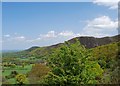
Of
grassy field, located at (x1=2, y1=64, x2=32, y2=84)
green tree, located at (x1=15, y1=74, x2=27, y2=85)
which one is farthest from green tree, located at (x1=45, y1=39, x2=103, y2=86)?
grassy field, located at (x1=2, y1=64, x2=32, y2=84)

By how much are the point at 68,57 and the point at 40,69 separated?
3.20 m

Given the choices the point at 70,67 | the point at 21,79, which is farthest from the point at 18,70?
the point at 70,67

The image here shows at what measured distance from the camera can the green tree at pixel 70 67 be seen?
6.25 meters

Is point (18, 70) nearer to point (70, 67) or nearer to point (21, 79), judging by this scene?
point (21, 79)

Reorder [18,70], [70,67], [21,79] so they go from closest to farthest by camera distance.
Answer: [70,67], [21,79], [18,70]

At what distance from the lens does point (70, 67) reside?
6367mm

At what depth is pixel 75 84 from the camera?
6.20 meters

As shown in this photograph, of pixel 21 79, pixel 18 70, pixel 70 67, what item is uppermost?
pixel 70 67

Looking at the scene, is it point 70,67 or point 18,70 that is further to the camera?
point 18,70

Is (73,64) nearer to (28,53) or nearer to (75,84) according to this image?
(75,84)

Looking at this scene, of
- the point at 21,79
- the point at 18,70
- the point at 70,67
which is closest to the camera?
the point at 70,67

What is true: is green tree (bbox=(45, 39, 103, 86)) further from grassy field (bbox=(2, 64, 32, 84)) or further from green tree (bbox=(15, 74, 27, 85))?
grassy field (bbox=(2, 64, 32, 84))

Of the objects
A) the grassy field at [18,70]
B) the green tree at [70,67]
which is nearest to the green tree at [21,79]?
the grassy field at [18,70]

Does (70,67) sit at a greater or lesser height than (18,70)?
greater
